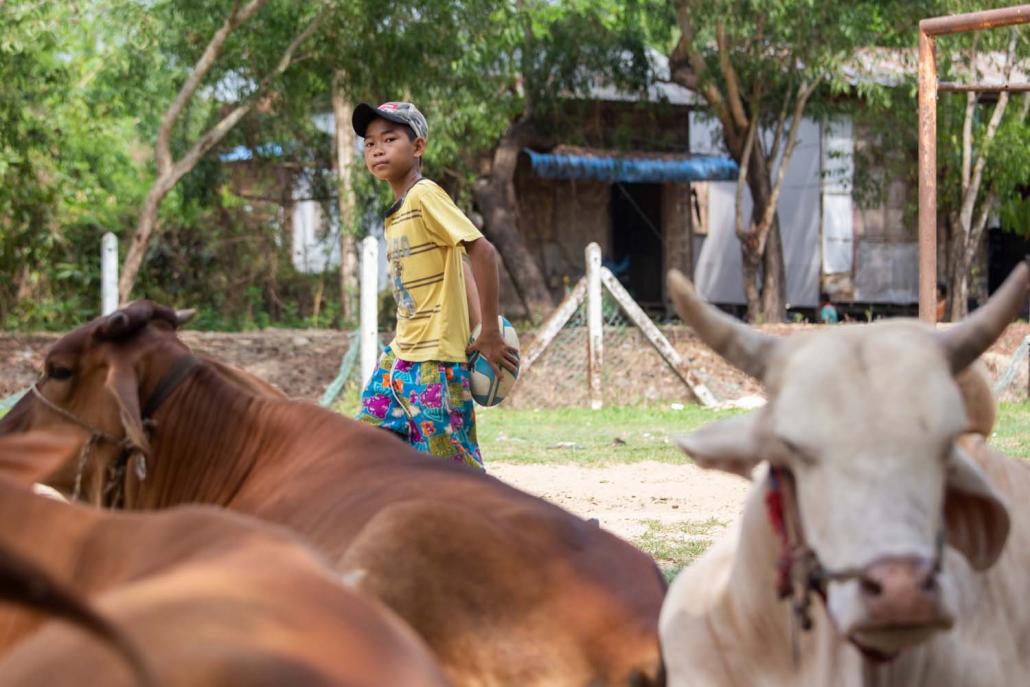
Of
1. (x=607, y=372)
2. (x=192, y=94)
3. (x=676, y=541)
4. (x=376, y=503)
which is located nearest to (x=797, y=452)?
(x=376, y=503)

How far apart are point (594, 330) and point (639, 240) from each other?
10.9 meters

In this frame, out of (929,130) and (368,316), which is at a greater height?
(929,130)

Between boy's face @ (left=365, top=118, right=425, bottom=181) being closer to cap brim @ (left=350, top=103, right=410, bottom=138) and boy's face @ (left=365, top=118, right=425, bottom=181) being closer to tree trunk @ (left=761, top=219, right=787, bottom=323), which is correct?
cap brim @ (left=350, top=103, right=410, bottom=138)

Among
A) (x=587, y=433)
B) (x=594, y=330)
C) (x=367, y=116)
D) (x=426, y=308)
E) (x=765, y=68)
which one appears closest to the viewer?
(x=426, y=308)

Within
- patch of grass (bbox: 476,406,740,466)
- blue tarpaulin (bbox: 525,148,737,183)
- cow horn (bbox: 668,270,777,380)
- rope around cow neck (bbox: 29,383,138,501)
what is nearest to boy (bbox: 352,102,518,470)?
rope around cow neck (bbox: 29,383,138,501)

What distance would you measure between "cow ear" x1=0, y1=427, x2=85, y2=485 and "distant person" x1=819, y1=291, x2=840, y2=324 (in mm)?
18233

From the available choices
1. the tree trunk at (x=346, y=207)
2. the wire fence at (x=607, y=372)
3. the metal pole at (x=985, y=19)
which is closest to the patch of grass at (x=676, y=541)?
the metal pole at (x=985, y=19)

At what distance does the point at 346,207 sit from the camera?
735 inches

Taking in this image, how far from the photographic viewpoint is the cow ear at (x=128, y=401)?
4473mm

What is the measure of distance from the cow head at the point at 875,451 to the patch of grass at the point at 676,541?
2792mm

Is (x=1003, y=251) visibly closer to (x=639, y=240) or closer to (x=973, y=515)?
(x=639, y=240)

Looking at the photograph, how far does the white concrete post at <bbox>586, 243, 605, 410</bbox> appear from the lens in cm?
1412

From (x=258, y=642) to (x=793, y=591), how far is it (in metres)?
1.12

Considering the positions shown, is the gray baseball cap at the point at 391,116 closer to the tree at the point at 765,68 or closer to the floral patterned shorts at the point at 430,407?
the floral patterned shorts at the point at 430,407
